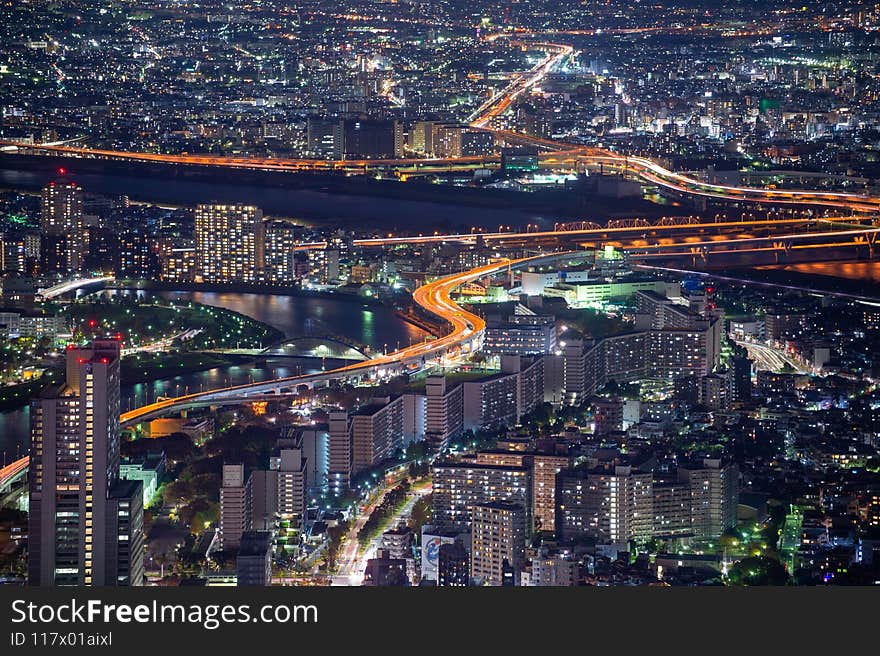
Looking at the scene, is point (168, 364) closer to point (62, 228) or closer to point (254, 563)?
point (254, 563)

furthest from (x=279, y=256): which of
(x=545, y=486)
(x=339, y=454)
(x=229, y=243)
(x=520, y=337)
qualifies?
(x=545, y=486)

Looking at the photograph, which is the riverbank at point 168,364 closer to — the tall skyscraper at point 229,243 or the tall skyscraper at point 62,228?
the tall skyscraper at point 62,228

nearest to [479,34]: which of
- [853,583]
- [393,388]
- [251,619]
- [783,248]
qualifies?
[783,248]

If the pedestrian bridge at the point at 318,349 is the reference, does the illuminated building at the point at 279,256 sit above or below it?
below

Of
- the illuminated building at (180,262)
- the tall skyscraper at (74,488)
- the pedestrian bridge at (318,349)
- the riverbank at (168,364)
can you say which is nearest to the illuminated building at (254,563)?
the tall skyscraper at (74,488)

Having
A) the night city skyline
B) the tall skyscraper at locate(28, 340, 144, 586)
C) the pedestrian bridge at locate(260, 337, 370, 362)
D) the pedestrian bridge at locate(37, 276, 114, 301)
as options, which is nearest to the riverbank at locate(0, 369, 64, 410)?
the night city skyline
